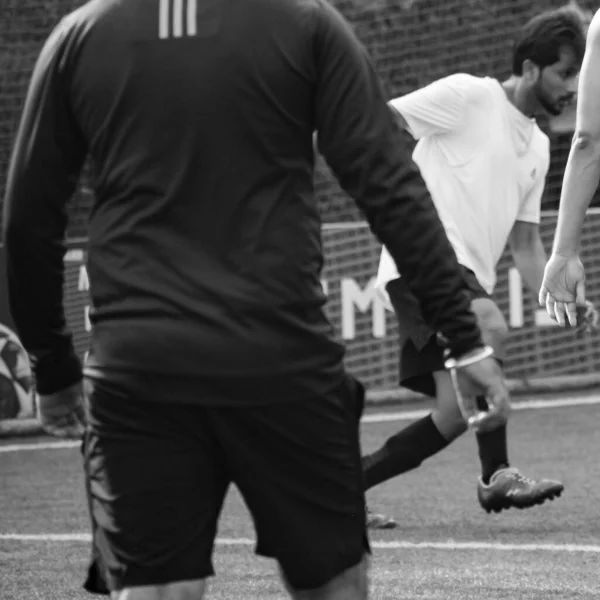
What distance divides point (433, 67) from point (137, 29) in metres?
13.7

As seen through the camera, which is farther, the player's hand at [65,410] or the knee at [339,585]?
the player's hand at [65,410]

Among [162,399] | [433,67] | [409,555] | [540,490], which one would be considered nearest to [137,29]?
[162,399]

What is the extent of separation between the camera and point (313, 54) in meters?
3.10

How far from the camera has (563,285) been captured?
13.8 ft

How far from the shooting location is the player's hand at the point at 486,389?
10.2 feet

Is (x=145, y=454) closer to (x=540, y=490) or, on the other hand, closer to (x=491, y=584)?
(x=491, y=584)

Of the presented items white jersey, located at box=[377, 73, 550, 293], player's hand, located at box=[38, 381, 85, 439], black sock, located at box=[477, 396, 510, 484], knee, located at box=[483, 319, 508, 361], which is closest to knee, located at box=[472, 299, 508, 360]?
knee, located at box=[483, 319, 508, 361]

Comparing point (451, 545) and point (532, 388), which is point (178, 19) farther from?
point (532, 388)

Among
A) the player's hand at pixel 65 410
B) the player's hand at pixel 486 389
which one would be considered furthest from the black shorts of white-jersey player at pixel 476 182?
the player's hand at pixel 486 389

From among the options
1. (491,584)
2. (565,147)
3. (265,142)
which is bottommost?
(565,147)

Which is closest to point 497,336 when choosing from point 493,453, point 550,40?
point 493,453

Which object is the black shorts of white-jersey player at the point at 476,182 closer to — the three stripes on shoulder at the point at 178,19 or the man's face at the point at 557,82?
the man's face at the point at 557,82

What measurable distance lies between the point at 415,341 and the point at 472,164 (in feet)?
2.25

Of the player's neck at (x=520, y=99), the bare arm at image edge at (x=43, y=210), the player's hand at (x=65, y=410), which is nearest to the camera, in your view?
the bare arm at image edge at (x=43, y=210)
